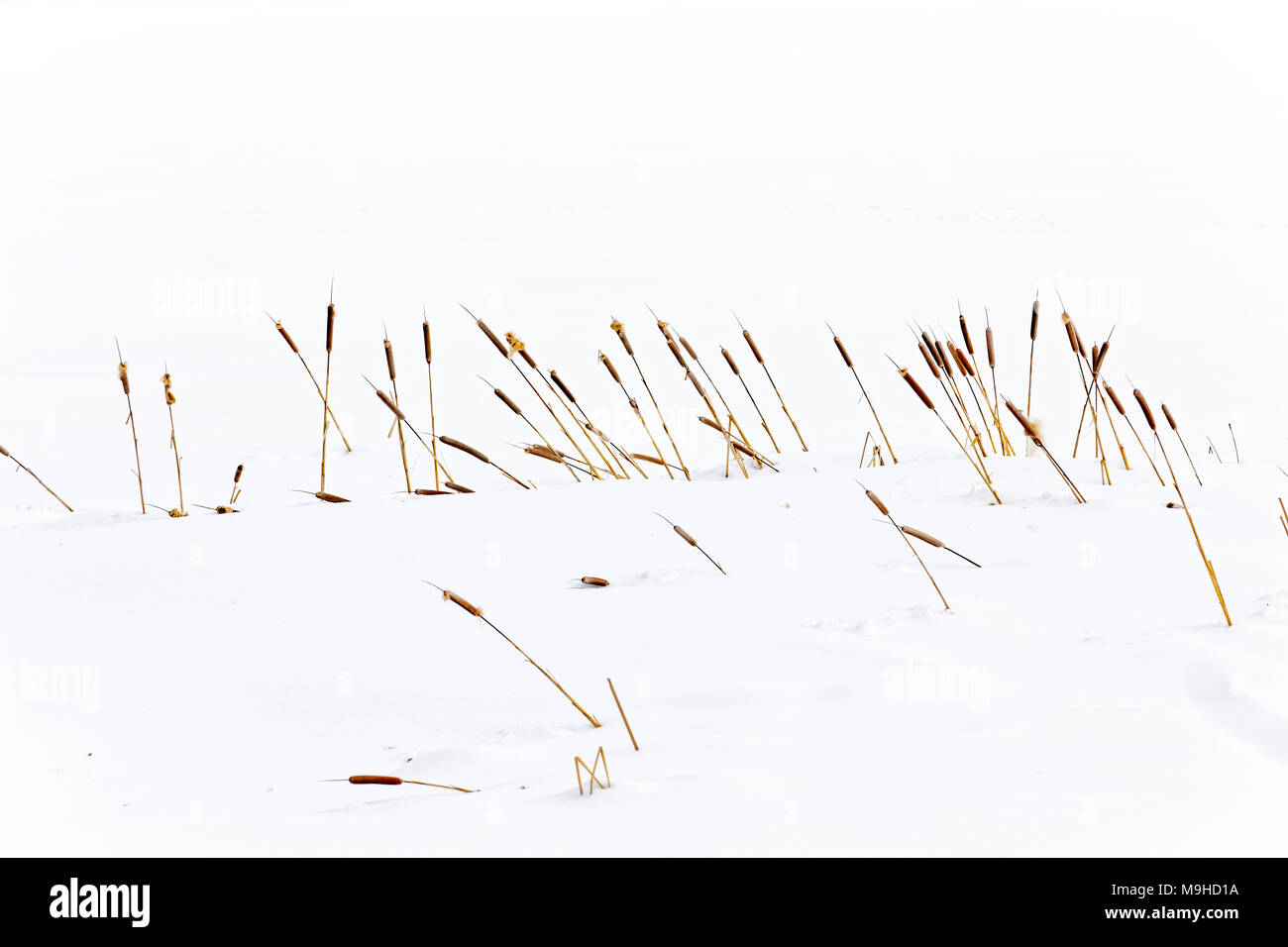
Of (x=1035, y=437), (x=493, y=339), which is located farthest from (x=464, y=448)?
(x=1035, y=437)

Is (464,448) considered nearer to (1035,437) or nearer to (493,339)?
(493,339)

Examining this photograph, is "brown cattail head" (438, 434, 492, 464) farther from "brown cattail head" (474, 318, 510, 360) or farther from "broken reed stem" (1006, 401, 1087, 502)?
"broken reed stem" (1006, 401, 1087, 502)

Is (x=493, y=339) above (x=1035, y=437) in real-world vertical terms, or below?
above

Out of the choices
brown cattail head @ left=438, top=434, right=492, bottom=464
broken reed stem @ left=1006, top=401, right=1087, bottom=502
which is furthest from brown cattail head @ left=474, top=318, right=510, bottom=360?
broken reed stem @ left=1006, top=401, right=1087, bottom=502

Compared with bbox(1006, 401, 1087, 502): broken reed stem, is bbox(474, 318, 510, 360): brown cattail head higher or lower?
higher

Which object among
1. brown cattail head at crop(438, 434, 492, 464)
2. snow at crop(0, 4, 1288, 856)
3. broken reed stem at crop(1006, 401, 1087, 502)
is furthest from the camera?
brown cattail head at crop(438, 434, 492, 464)

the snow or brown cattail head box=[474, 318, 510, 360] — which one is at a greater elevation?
brown cattail head box=[474, 318, 510, 360]

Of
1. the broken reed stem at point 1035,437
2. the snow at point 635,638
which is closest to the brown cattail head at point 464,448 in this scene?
the snow at point 635,638

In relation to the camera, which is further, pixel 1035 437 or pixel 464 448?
pixel 464 448

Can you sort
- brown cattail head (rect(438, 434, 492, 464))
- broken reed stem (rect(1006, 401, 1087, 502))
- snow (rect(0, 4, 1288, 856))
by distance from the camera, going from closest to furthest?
snow (rect(0, 4, 1288, 856)), broken reed stem (rect(1006, 401, 1087, 502)), brown cattail head (rect(438, 434, 492, 464))

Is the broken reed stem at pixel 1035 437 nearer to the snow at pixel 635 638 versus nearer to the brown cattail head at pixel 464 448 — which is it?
the snow at pixel 635 638

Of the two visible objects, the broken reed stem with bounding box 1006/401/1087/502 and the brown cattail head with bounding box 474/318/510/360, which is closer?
the broken reed stem with bounding box 1006/401/1087/502
